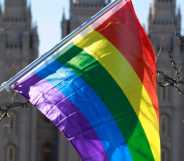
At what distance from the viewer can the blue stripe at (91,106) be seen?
6262 mm

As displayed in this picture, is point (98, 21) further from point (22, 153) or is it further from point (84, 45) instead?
point (22, 153)

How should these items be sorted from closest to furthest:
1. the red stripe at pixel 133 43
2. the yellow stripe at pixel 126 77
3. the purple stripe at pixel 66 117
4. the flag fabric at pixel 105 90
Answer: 1. the purple stripe at pixel 66 117
2. the flag fabric at pixel 105 90
3. the yellow stripe at pixel 126 77
4. the red stripe at pixel 133 43

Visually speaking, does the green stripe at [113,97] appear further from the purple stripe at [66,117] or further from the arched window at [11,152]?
the arched window at [11,152]

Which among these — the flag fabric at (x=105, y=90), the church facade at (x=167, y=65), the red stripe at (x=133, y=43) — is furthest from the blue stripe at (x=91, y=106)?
the church facade at (x=167, y=65)

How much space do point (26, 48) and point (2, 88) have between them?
41278 millimetres

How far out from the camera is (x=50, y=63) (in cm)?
642

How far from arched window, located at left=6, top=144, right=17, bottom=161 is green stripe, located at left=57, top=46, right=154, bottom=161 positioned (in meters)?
40.6

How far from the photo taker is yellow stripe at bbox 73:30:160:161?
6.46m

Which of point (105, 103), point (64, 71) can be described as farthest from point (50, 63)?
point (105, 103)

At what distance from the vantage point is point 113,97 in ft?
21.3

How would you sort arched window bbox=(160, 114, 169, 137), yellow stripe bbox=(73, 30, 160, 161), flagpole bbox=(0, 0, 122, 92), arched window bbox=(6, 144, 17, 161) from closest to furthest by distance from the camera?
flagpole bbox=(0, 0, 122, 92), yellow stripe bbox=(73, 30, 160, 161), arched window bbox=(6, 144, 17, 161), arched window bbox=(160, 114, 169, 137)

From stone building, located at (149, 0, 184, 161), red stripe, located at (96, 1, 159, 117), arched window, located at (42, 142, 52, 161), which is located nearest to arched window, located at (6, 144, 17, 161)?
arched window, located at (42, 142, 52, 161)

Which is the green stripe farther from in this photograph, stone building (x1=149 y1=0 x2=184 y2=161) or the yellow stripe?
stone building (x1=149 y1=0 x2=184 y2=161)

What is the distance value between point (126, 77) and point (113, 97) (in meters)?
0.20
